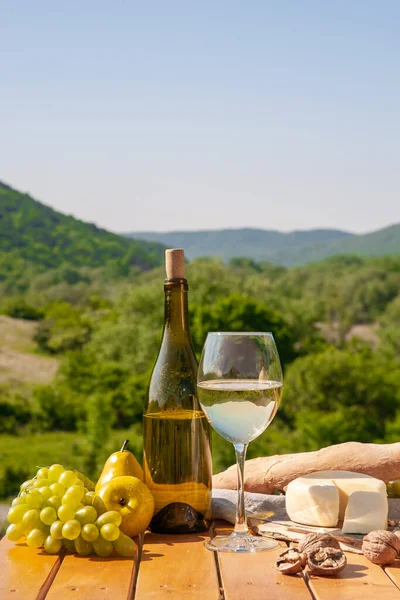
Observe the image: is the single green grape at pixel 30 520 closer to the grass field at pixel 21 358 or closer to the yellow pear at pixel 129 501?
the yellow pear at pixel 129 501

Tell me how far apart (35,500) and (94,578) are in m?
0.29

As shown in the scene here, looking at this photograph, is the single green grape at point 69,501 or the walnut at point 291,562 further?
the single green grape at point 69,501

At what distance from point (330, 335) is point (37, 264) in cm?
1409

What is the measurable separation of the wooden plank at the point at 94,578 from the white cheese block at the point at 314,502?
377mm

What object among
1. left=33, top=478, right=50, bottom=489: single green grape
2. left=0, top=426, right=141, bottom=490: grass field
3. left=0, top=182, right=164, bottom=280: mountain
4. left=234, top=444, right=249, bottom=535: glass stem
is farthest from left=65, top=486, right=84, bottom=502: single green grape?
left=0, top=182, right=164, bottom=280: mountain

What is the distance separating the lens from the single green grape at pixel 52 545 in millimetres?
1596

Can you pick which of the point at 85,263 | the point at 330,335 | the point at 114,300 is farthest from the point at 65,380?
the point at 330,335

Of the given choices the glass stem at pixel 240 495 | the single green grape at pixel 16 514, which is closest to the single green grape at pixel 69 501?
the single green grape at pixel 16 514

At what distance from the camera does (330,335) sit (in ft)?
109

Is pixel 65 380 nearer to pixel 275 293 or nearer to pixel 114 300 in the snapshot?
pixel 114 300

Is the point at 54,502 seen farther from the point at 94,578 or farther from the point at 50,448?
the point at 50,448

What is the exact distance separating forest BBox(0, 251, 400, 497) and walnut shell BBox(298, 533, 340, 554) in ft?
68.1

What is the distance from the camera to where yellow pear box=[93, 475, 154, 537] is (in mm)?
1705

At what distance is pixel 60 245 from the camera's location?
38719 mm
